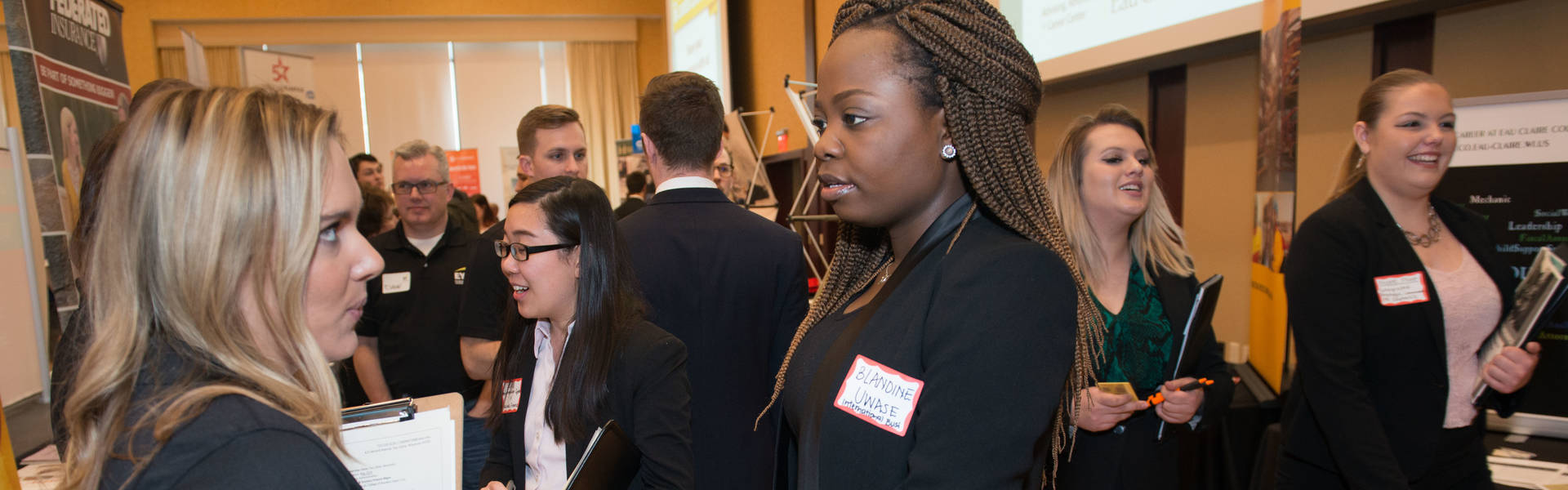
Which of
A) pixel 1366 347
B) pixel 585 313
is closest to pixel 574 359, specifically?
pixel 585 313

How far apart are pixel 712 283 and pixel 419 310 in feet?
3.99

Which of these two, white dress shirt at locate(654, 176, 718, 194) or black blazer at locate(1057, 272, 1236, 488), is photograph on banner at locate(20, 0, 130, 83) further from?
black blazer at locate(1057, 272, 1236, 488)

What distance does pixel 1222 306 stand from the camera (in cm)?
341

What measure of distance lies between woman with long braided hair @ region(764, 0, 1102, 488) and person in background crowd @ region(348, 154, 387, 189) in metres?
4.07

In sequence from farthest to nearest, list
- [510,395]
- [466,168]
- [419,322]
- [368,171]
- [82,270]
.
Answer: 1. [466,168]
2. [368,171]
3. [419,322]
4. [510,395]
5. [82,270]

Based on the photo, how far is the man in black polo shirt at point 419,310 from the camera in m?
2.63

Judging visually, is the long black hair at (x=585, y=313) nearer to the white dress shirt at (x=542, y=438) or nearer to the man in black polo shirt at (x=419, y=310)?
the white dress shirt at (x=542, y=438)

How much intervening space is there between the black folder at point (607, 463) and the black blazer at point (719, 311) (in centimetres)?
73

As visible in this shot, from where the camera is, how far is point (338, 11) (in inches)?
368

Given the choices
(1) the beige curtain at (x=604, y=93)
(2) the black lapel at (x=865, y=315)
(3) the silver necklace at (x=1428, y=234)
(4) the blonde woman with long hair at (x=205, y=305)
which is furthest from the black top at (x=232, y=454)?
(1) the beige curtain at (x=604, y=93)

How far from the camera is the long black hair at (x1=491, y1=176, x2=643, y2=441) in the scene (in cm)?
152

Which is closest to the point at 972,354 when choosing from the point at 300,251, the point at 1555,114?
the point at 300,251

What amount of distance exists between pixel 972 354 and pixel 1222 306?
311cm

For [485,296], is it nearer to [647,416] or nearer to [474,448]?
[474,448]
